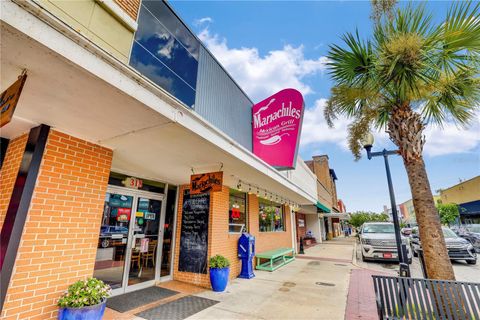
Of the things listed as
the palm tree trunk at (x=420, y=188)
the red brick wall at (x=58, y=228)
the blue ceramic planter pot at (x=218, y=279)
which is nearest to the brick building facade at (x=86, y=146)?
the red brick wall at (x=58, y=228)

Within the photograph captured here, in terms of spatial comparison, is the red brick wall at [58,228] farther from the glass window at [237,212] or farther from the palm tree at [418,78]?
the palm tree at [418,78]

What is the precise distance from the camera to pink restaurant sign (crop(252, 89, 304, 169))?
6105 millimetres

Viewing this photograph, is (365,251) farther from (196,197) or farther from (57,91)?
(57,91)

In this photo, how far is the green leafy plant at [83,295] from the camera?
2943 millimetres

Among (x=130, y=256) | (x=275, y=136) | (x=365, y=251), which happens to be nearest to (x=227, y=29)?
(x=275, y=136)

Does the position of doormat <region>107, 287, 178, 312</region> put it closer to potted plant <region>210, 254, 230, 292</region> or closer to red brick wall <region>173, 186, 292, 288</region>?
red brick wall <region>173, 186, 292, 288</region>

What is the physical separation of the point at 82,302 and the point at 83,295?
0.28 ft

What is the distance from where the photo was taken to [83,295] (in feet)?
9.92

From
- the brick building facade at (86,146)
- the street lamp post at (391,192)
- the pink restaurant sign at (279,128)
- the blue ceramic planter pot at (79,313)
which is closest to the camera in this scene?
the brick building facade at (86,146)

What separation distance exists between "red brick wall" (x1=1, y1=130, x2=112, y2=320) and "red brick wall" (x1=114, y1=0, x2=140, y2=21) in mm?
2465

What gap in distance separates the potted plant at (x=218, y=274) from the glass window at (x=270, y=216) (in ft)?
12.4

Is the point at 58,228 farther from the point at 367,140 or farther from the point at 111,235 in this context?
the point at 367,140

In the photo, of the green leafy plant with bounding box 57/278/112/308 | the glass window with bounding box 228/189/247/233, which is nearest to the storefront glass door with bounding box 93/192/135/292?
the green leafy plant with bounding box 57/278/112/308

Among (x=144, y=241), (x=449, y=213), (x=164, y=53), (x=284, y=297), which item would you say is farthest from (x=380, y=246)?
(x=449, y=213)
